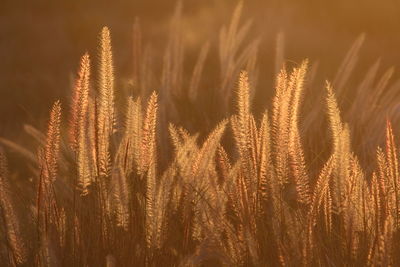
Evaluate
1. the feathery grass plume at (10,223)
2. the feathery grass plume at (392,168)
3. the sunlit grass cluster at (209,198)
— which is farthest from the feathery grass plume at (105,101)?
the feathery grass plume at (392,168)

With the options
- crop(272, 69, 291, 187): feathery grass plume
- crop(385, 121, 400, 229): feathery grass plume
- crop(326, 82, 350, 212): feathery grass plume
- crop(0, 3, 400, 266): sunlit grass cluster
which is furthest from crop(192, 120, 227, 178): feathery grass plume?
crop(385, 121, 400, 229): feathery grass plume

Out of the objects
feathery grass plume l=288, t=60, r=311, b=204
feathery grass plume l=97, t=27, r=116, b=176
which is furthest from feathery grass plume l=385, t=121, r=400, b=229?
feathery grass plume l=97, t=27, r=116, b=176

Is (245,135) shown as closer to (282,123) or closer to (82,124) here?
(282,123)

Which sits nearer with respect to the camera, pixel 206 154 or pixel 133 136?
pixel 206 154

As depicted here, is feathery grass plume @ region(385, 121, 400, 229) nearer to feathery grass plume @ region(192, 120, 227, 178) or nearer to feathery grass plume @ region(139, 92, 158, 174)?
feathery grass plume @ region(192, 120, 227, 178)

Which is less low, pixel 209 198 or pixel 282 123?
pixel 282 123

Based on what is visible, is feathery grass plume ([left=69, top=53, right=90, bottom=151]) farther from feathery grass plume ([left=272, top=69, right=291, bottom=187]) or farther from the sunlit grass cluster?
feathery grass plume ([left=272, top=69, right=291, bottom=187])

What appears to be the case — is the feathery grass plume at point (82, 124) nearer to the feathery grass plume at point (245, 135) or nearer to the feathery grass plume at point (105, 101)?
the feathery grass plume at point (105, 101)

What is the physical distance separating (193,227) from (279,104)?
1.11 feet

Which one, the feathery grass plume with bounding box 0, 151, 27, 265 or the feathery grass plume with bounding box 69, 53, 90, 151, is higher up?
the feathery grass plume with bounding box 69, 53, 90, 151

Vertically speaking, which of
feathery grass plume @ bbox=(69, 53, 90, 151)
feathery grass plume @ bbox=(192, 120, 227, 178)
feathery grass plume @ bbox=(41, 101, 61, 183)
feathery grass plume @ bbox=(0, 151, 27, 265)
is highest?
feathery grass plume @ bbox=(69, 53, 90, 151)

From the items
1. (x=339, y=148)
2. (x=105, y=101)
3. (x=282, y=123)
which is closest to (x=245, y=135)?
(x=282, y=123)

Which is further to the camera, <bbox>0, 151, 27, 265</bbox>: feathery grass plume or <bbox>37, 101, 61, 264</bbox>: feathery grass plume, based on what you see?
<bbox>0, 151, 27, 265</bbox>: feathery grass plume

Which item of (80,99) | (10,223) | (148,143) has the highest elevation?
(80,99)
